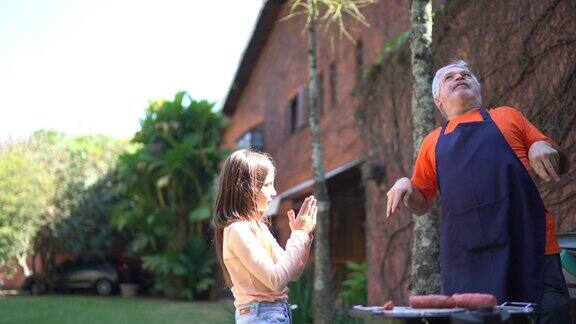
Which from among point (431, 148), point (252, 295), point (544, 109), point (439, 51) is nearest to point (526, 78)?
point (544, 109)

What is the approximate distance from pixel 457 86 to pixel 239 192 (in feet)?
3.62

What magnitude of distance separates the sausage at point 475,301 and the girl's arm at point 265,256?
72cm

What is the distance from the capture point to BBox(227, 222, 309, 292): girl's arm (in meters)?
2.64

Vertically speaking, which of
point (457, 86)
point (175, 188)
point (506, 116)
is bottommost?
point (506, 116)

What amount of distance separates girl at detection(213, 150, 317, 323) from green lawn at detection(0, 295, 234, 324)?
8505 millimetres

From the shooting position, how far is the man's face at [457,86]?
3057mm

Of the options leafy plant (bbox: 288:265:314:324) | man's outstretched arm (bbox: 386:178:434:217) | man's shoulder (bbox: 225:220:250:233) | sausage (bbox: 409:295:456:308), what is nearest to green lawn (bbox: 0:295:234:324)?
leafy plant (bbox: 288:265:314:324)

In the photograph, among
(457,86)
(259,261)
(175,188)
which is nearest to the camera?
(259,261)

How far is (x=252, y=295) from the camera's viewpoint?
2.74 meters

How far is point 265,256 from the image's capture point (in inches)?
106

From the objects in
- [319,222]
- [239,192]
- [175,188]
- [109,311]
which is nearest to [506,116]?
[239,192]

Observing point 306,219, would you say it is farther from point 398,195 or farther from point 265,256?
point 398,195

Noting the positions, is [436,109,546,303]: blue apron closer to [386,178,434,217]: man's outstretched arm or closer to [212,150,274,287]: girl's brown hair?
[386,178,434,217]: man's outstretched arm

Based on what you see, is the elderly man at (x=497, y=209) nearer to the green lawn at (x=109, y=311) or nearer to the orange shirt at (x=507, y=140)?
the orange shirt at (x=507, y=140)
